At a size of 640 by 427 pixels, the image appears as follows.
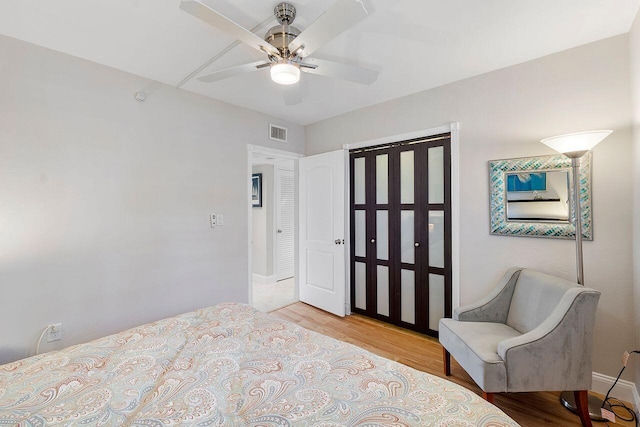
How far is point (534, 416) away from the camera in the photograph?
1.81m

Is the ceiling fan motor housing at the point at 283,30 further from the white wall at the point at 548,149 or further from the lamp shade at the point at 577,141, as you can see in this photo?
the lamp shade at the point at 577,141

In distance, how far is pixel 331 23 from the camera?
128cm

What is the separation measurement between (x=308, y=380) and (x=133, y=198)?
2183mm

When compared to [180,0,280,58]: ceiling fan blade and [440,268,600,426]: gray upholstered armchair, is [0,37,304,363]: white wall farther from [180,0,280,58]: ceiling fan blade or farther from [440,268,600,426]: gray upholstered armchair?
[440,268,600,426]: gray upholstered armchair

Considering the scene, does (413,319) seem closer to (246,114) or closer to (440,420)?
(440,420)

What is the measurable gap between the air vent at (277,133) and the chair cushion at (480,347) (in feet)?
9.02

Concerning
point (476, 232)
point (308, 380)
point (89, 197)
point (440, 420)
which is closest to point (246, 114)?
point (89, 197)

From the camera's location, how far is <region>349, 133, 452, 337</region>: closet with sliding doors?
2809 mm

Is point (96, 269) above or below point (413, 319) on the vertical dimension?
above

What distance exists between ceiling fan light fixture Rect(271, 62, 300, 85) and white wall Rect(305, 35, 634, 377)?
1.74 m

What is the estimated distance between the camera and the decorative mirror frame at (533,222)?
2.04 m

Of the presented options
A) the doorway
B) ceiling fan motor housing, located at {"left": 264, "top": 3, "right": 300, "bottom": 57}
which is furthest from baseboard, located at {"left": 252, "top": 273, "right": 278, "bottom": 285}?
ceiling fan motor housing, located at {"left": 264, "top": 3, "right": 300, "bottom": 57}

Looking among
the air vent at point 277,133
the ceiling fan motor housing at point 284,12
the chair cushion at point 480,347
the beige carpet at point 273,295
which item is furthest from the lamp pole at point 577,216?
the beige carpet at point 273,295

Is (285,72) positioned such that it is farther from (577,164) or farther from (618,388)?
(618,388)
